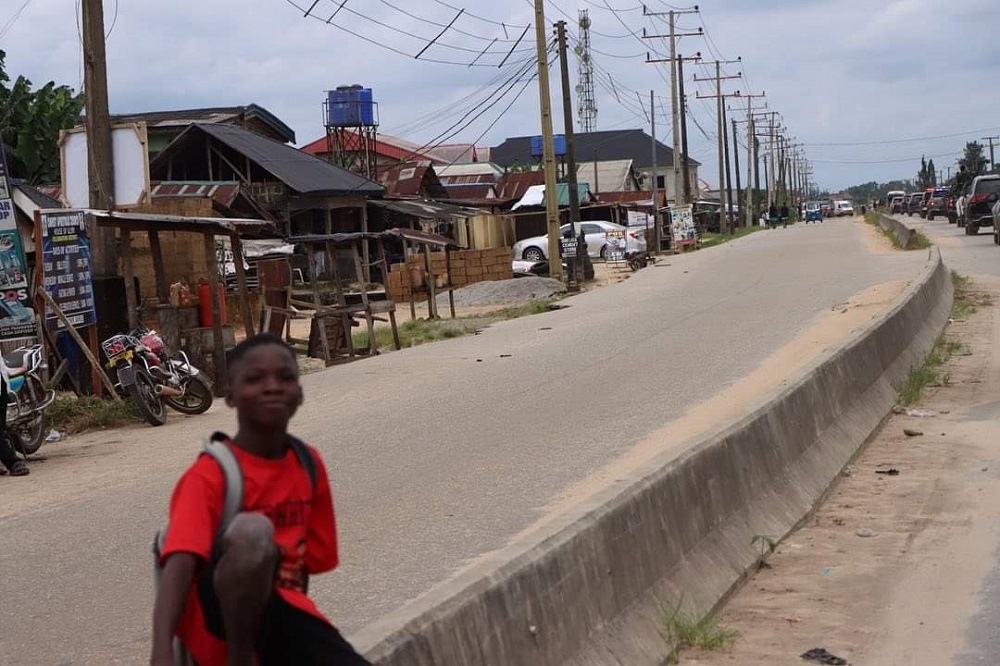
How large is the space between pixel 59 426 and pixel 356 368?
5.83 meters

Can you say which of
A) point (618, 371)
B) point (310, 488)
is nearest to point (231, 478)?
point (310, 488)

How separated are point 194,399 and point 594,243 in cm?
3953

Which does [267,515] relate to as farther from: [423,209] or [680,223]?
[680,223]

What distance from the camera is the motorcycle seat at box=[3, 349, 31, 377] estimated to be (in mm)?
12517

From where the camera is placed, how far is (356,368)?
786 inches

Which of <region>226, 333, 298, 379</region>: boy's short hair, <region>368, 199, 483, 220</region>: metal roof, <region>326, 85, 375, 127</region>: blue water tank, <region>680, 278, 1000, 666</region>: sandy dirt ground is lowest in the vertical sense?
<region>680, 278, 1000, 666</region>: sandy dirt ground

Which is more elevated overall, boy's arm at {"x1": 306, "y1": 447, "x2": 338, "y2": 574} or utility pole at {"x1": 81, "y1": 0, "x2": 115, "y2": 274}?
utility pole at {"x1": 81, "y1": 0, "x2": 115, "y2": 274}

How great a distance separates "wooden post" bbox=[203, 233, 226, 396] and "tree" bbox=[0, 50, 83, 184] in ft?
61.1

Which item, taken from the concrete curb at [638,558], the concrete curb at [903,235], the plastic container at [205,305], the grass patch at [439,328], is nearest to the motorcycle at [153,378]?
the plastic container at [205,305]

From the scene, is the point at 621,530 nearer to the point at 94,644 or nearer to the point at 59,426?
the point at 94,644

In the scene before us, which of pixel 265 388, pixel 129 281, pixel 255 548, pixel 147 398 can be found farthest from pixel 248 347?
pixel 129 281

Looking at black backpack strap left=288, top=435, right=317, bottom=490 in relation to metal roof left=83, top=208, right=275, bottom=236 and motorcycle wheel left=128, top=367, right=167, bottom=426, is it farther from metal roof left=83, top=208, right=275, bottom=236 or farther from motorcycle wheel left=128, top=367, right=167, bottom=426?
metal roof left=83, top=208, right=275, bottom=236

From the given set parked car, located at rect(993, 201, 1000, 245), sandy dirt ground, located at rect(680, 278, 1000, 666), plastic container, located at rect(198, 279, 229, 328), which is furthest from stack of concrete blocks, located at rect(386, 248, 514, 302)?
sandy dirt ground, located at rect(680, 278, 1000, 666)

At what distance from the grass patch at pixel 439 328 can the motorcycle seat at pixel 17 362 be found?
36.2 ft
